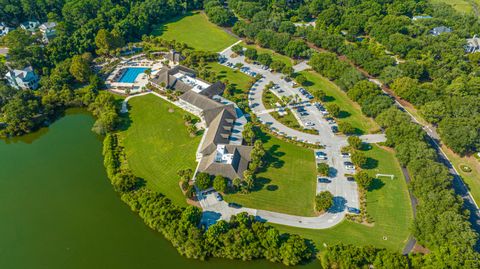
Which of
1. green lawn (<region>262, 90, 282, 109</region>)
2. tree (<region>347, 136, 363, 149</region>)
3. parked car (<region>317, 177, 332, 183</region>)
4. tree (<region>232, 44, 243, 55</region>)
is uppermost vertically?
tree (<region>347, 136, 363, 149</region>)

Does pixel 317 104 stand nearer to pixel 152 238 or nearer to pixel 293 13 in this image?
pixel 152 238

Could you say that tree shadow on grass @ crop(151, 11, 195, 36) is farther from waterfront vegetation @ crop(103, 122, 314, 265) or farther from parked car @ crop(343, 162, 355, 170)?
parked car @ crop(343, 162, 355, 170)

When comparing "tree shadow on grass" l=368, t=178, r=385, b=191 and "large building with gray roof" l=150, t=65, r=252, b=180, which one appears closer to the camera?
"tree shadow on grass" l=368, t=178, r=385, b=191

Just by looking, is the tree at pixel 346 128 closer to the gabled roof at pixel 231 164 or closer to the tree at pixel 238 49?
the gabled roof at pixel 231 164

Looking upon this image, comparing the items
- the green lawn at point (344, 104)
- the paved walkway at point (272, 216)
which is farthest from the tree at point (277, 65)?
the paved walkway at point (272, 216)

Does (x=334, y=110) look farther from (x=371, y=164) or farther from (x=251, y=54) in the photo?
(x=251, y=54)

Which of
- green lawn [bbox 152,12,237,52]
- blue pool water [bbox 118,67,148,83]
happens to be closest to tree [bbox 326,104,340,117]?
green lawn [bbox 152,12,237,52]

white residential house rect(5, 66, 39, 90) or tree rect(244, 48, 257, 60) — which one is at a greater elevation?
tree rect(244, 48, 257, 60)
